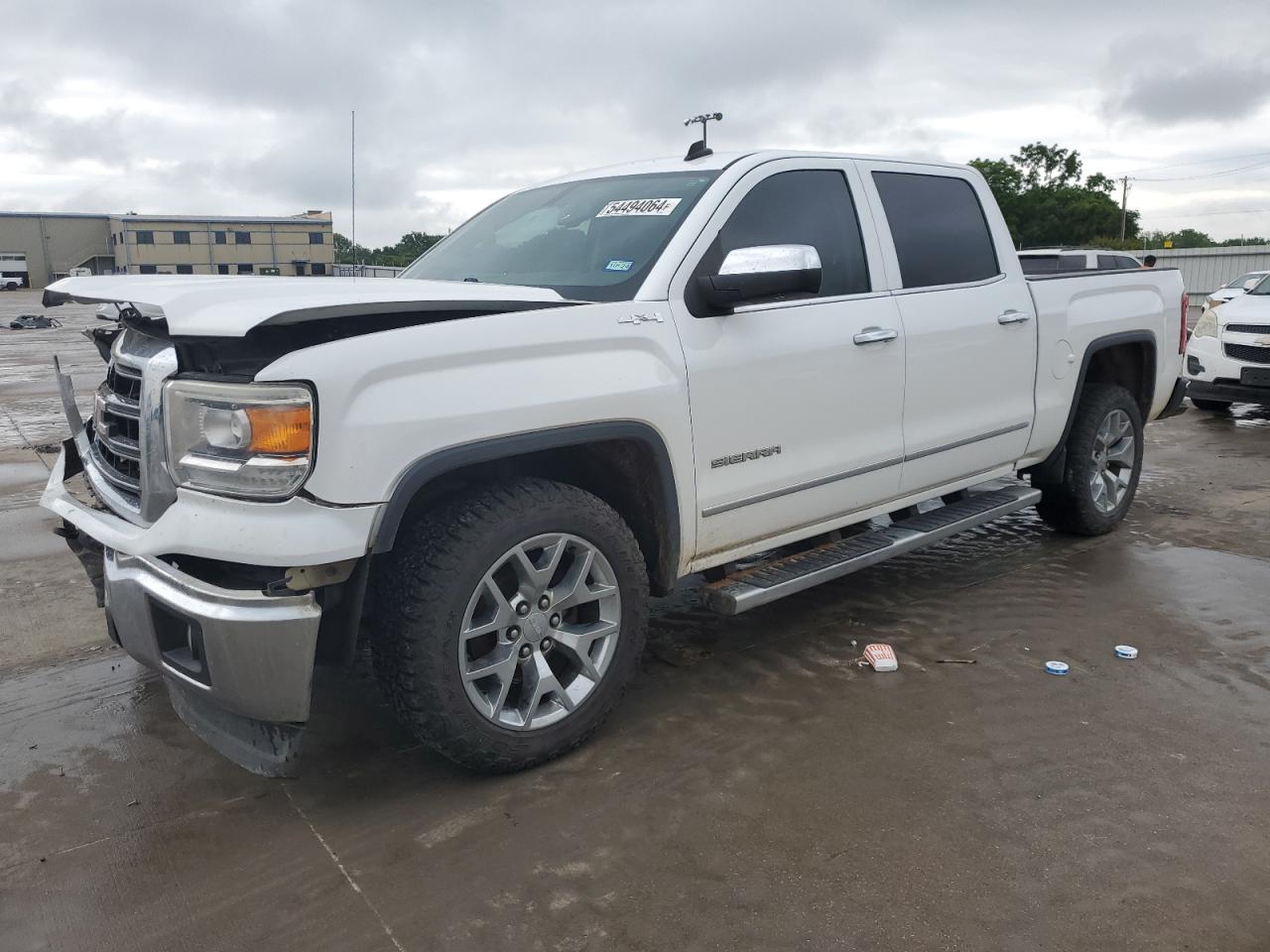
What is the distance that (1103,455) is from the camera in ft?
18.5

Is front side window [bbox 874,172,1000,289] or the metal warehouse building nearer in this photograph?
front side window [bbox 874,172,1000,289]

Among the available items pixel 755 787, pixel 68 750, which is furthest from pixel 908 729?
pixel 68 750

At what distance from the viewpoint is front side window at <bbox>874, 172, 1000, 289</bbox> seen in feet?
14.2

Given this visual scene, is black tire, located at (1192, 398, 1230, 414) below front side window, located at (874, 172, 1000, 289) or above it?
below

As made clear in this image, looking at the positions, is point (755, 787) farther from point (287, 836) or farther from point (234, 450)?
point (234, 450)

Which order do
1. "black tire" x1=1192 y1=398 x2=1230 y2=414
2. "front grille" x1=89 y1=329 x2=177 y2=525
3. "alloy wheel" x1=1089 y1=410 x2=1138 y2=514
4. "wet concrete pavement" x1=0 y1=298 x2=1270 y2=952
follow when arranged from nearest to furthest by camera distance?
"wet concrete pavement" x1=0 y1=298 x2=1270 y2=952 < "front grille" x1=89 y1=329 x2=177 y2=525 < "alloy wheel" x1=1089 y1=410 x2=1138 y2=514 < "black tire" x1=1192 y1=398 x2=1230 y2=414

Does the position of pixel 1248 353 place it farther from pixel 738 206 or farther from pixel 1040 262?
pixel 738 206

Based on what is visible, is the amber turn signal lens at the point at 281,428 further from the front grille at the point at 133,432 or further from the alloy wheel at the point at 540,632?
the alloy wheel at the point at 540,632

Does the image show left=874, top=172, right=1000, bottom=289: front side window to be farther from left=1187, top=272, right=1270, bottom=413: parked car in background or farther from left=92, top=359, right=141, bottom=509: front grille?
left=1187, top=272, right=1270, bottom=413: parked car in background

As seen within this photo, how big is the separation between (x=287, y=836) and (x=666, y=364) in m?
1.78

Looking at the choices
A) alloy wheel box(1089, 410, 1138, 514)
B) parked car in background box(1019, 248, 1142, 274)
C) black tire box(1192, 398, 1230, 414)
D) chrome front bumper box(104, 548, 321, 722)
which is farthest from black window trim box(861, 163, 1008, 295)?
black tire box(1192, 398, 1230, 414)

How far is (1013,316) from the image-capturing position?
471 centimetres

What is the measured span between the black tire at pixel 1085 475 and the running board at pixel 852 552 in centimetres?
41

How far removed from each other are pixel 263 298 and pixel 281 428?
15.1 inches
